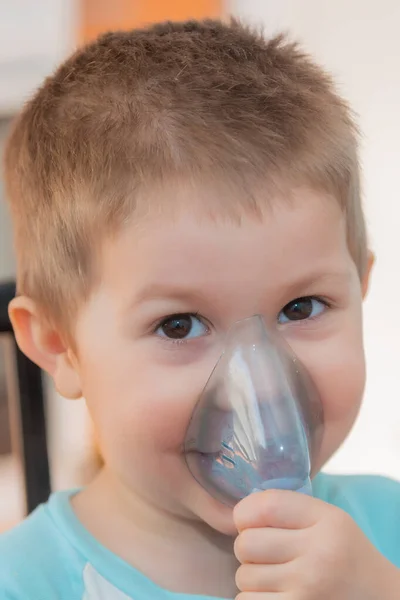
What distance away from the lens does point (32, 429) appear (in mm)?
808

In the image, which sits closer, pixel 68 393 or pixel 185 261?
pixel 185 261

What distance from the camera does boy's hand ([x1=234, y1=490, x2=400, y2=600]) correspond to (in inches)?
19.1

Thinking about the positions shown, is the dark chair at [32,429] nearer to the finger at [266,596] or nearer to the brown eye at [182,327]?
the brown eye at [182,327]

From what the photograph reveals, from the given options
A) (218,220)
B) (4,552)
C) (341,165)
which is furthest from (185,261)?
(4,552)

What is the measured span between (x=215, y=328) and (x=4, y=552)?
253 millimetres

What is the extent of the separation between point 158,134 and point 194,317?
131 mm

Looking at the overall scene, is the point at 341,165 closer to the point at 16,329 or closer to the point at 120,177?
the point at 120,177

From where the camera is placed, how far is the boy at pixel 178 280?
1.77 ft

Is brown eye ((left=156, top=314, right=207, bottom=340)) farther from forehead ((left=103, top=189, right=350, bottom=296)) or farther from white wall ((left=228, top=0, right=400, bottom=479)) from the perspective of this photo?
white wall ((left=228, top=0, right=400, bottom=479))

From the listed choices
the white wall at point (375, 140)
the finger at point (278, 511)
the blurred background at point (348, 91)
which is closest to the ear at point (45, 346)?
the finger at point (278, 511)

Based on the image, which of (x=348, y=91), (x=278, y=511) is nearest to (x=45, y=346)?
(x=278, y=511)

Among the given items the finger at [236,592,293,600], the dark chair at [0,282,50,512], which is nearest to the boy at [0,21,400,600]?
the finger at [236,592,293,600]

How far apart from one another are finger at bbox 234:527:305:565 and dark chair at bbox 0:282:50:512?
1.21 feet

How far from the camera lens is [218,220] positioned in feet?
1.77
